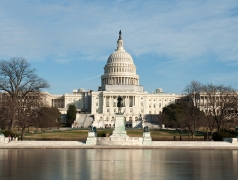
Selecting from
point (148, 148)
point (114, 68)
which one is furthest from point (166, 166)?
point (114, 68)

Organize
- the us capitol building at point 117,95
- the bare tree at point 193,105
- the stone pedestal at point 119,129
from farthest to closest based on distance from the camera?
the us capitol building at point 117,95, the bare tree at point 193,105, the stone pedestal at point 119,129

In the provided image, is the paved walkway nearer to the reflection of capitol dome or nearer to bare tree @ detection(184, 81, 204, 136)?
bare tree @ detection(184, 81, 204, 136)

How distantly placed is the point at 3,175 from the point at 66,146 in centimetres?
1968

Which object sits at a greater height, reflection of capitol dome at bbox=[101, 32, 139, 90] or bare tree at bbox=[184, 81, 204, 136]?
reflection of capitol dome at bbox=[101, 32, 139, 90]

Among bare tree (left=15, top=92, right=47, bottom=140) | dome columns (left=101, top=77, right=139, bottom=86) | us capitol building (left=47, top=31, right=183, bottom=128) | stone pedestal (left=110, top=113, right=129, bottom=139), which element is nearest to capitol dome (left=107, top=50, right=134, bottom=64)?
us capitol building (left=47, top=31, right=183, bottom=128)

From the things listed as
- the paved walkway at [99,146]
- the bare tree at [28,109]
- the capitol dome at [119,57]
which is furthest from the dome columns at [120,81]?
the paved walkway at [99,146]

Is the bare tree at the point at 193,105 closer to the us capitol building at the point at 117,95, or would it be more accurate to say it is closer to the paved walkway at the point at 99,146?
the paved walkway at the point at 99,146

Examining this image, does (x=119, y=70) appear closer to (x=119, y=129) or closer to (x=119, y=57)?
(x=119, y=57)

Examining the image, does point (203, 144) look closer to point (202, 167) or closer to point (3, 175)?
point (202, 167)

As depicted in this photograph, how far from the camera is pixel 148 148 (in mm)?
36344

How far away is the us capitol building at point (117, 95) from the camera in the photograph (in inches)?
5910

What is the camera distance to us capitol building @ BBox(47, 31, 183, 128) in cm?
15012

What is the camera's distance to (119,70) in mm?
157000

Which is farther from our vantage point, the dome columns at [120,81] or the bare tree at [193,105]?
the dome columns at [120,81]
